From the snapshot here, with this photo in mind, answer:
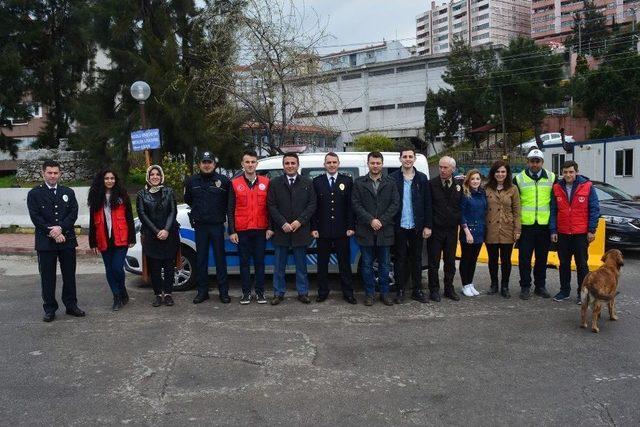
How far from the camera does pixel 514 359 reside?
496 cm

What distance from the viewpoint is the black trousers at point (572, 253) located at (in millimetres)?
6938

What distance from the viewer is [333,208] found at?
676 cm

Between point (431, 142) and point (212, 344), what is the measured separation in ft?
174

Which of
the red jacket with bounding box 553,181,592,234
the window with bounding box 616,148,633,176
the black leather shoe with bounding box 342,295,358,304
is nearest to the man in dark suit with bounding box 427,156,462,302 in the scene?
the black leather shoe with bounding box 342,295,358,304

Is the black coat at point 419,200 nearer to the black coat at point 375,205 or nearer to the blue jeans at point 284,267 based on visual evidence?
the black coat at point 375,205

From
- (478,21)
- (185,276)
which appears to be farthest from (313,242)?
(478,21)

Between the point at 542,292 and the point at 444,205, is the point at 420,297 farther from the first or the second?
the point at 542,292

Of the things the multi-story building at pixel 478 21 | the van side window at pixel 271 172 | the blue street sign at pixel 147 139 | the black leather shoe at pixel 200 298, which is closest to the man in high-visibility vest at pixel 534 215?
the van side window at pixel 271 172

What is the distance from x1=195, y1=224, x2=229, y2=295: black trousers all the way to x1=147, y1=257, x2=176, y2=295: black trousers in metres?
0.35

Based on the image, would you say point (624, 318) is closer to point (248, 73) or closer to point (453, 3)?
point (248, 73)

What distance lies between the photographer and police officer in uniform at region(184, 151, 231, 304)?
6824 millimetres

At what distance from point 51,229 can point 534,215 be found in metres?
5.80

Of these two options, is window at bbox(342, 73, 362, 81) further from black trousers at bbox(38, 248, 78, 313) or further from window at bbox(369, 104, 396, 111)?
black trousers at bbox(38, 248, 78, 313)

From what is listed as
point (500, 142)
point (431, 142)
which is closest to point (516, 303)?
point (500, 142)
